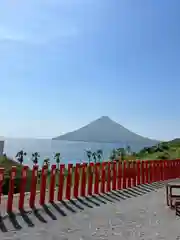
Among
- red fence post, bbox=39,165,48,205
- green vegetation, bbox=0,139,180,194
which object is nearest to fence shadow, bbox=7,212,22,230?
red fence post, bbox=39,165,48,205

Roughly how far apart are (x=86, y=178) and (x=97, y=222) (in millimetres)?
4305

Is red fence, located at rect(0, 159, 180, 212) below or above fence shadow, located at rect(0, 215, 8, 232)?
above

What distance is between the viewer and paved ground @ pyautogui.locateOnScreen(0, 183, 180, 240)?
608 cm

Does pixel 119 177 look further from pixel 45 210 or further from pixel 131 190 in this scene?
pixel 45 210

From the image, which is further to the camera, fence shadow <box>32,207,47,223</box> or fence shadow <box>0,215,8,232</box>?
fence shadow <box>32,207,47,223</box>

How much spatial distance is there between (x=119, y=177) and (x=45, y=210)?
530 centimetres

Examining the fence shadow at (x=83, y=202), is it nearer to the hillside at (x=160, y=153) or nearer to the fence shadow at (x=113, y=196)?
the fence shadow at (x=113, y=196)

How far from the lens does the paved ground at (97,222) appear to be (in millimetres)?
6082

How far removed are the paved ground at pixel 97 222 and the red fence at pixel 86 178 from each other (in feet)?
2.08

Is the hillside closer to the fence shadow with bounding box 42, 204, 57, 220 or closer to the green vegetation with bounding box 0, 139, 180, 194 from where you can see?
the green vegetation with bounding box 0, 139, 180, 194

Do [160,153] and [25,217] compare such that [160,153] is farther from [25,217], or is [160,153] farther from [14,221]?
[14,221]

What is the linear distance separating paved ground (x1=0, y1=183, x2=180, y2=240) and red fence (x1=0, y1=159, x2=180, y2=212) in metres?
0.63

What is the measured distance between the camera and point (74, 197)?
10117 millimetres

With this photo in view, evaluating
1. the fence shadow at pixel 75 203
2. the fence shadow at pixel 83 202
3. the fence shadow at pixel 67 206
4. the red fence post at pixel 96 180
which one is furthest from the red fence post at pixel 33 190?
the red fence post at pixel 96 180
